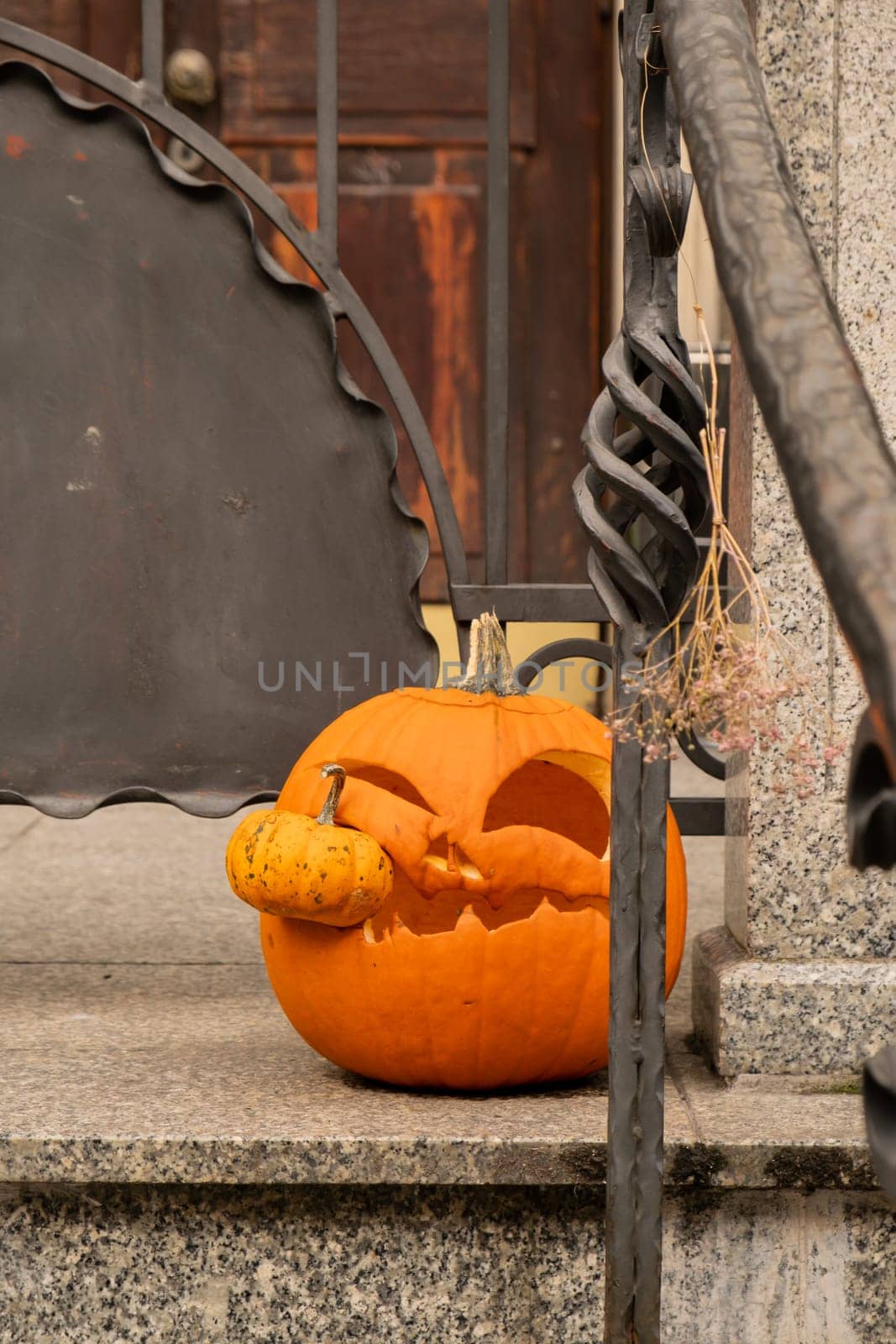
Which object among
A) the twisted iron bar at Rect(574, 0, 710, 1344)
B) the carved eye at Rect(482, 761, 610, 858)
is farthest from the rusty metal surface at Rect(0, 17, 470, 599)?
the twisted iron bar at Rect(574, 0, 710, 1344)

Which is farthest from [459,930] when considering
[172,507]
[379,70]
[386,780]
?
[379,70]

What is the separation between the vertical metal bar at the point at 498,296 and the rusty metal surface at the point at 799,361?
3.46ft

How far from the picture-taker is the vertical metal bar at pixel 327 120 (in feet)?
7.12

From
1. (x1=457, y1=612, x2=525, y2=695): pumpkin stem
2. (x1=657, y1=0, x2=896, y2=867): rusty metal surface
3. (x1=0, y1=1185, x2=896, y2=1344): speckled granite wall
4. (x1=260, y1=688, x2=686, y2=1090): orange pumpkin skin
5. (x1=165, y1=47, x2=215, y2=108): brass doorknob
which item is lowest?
(x1=0, y1=1185, x2=896, y2=1344): speckled granite wall

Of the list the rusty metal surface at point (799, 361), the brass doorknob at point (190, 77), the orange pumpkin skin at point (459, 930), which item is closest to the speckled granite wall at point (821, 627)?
the orange pumpkin skin at point (459, 930)

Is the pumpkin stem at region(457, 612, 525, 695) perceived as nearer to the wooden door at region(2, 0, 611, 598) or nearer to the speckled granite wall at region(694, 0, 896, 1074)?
the speckled granite wall at region(694, 0, 896, 1074)

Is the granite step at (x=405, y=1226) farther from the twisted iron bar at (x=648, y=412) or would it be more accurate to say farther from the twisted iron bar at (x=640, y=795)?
the twisted iron bar at (x=648, y=412)

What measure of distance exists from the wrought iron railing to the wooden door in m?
2.89

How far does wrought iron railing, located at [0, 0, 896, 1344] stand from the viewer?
73cm

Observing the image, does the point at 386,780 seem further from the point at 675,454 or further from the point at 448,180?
the point at 448,180

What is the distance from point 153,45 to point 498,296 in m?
0.66

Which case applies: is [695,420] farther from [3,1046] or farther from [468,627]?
[3,1046]

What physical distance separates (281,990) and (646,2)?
1.22m

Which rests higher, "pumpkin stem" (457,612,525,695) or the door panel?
the door panel
